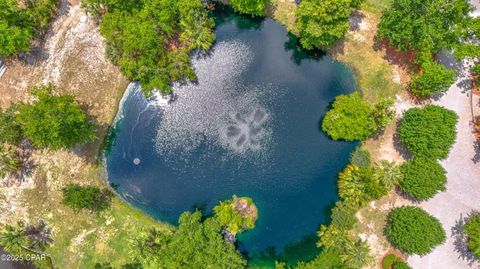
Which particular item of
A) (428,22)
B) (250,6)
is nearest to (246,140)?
(250,6)

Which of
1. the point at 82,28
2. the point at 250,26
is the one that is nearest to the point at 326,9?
the point at 250,26

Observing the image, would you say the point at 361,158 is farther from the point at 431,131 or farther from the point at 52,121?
the point at 52,121

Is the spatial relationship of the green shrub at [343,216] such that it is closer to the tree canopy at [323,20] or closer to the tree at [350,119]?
the tree at [350,119]

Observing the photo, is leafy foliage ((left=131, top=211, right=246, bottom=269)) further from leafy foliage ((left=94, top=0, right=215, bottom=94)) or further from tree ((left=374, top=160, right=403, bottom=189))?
tree ((left=374, top=160, right=403, bottom=189))

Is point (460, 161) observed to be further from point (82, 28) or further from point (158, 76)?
point (82, 28)

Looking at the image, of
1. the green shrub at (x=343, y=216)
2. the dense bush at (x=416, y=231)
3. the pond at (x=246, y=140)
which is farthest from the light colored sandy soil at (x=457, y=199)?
the pond at (x=246, y=140)

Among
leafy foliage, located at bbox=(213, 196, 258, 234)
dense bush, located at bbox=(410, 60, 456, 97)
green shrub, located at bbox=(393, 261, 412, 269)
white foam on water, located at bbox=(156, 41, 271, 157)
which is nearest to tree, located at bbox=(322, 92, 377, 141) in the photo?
dense bush, located at bbox=(410, 60, 456, 97)
